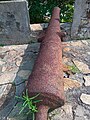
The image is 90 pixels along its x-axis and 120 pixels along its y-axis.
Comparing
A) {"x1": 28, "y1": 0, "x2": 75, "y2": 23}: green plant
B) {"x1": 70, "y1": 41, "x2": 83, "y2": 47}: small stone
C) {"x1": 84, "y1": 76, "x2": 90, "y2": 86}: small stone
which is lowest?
{"x1": 84, "y1": 76, "x2": 90, "y2": 86}: small stone

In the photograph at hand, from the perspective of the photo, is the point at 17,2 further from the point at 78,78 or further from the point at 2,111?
the point at 2,111

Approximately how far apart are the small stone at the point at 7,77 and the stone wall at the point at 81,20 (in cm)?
176

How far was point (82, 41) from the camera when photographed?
14.0 feet

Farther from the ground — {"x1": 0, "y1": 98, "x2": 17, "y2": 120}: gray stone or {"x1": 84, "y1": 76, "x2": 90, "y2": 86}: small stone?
{"x1": 84, "y1": 76, "x2": 90, "y2": 86}: small stone

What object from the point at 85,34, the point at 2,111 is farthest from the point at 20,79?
the point at 85,34

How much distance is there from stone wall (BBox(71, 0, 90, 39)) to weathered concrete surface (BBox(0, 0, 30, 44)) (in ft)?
3.03

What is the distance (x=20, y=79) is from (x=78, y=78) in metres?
0.79

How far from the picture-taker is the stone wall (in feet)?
13.2

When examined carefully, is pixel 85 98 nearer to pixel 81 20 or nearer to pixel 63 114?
pixel 63 114

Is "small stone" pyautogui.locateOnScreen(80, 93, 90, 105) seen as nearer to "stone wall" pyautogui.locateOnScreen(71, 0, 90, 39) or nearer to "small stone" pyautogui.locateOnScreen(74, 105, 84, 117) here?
"small stone" pyautogui.locateOnScreen(74, 105, 84, 117)

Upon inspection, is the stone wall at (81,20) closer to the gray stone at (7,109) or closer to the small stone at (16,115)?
the gray stone at (7,109)

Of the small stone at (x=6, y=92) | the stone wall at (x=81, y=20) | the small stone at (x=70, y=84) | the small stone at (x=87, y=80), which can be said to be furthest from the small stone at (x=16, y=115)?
the stone wall at (x=81, y=20)

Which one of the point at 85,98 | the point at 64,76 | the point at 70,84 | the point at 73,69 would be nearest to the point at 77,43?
the point at 73,69

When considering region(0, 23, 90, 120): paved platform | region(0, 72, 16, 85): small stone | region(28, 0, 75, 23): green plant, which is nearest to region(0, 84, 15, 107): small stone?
region(0, 23, 90, 120): paved platform
